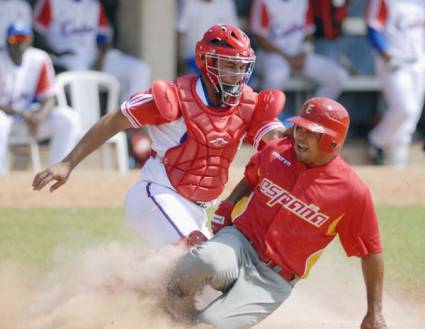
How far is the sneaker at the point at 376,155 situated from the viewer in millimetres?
13445

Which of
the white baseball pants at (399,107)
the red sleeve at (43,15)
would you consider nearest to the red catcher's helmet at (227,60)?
the red sleeve at (43,15)

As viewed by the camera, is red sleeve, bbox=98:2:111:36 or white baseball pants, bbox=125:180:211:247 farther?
red sleeve, bbox=98:2:111:36

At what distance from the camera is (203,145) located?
227 inches

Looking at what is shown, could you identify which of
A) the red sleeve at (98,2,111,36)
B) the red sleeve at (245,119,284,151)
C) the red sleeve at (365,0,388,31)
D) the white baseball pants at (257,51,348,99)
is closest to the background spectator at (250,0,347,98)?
the white baseball pants at (257,51,348,99)

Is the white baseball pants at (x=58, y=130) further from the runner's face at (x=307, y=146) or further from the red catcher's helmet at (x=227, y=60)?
the runner's face at (x=307, y=146)

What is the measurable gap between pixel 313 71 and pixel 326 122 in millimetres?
8350

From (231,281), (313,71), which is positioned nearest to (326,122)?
(231,281)

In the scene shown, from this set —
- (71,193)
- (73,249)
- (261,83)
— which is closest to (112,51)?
(261,83)

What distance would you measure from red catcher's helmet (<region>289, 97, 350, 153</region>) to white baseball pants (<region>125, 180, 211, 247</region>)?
0.92 metres

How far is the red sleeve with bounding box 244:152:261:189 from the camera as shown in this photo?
225 inches

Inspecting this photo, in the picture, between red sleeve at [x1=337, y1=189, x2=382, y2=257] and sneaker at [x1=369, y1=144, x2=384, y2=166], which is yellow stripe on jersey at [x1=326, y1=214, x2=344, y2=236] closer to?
red sleeve at [x1=337, y1=189, x2=382, y2=257]

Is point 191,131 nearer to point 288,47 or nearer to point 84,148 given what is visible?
point 84,148

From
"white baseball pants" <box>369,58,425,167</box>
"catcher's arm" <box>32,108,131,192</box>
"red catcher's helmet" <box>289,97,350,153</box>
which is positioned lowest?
"white baseball pants" <box>369,58,425,167</box>

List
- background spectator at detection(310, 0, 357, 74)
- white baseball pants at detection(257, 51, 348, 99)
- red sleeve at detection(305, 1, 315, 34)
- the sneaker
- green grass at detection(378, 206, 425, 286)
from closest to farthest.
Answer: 1. green grass at detection(378, 206, 425, 286)
2. white baseball pants at detection(257, 51, 348, 99)
3. the sneaker
4. red sleeve at detection(305, 1, 315, 34)
5. background spectator at detection(310, 0, 357, 74)
